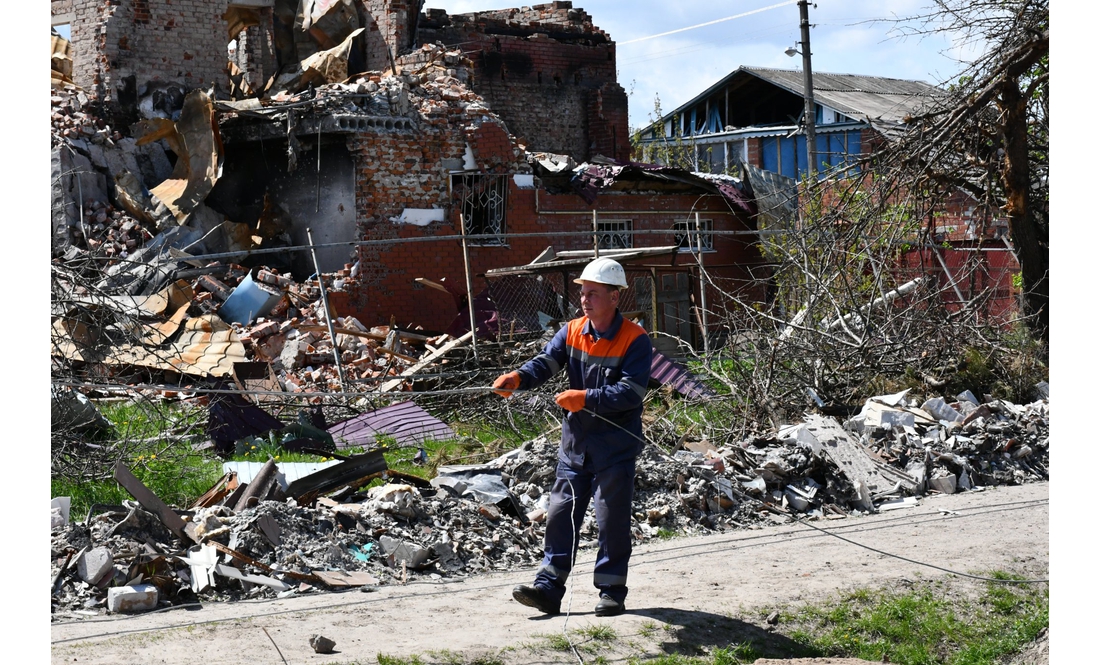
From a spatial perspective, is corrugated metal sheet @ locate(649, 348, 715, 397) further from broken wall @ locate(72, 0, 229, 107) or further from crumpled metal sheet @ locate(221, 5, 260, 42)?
crumpled metal sheet @ locate(221, 5, 260, 42)

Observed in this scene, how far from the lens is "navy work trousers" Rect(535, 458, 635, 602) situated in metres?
5.75

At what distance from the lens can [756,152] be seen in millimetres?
33094

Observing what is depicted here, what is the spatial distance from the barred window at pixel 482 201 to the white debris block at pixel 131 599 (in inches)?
494

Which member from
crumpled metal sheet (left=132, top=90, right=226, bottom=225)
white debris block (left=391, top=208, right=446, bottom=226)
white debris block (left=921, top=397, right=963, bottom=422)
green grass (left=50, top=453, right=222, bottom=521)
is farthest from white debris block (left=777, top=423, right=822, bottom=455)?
crumpled metal sheet (left=132, top=90, right=226, bottom=225)

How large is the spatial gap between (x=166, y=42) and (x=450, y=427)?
1096 cm

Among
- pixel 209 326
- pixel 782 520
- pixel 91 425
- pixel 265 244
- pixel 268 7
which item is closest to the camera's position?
pixel 782 520

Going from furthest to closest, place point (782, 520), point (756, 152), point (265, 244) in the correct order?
1. point (756, 152)
2. point (265, 244)
3. point (782, 520)

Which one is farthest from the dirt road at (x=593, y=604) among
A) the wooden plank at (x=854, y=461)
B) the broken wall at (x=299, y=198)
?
the broken wall at (x=299, y=198)

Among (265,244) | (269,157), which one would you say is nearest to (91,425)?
(265,244)

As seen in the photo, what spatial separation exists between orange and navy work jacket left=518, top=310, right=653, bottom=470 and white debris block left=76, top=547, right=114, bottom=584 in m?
2.46

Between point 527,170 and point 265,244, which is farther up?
point 527,170

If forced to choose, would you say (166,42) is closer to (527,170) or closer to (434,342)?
(527,170)

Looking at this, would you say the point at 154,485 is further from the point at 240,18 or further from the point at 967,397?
the point at 240,18

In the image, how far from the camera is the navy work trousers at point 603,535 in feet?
18.9
